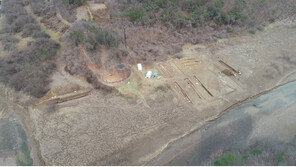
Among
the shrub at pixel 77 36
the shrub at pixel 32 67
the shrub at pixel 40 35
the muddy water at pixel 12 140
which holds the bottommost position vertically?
the muddy water at pixel 12 140

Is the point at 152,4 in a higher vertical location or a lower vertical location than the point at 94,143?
higher

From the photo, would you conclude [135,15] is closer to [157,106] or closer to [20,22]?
[157,106]

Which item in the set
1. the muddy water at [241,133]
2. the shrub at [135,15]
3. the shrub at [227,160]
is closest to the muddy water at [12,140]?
the muddy water at [241,133]

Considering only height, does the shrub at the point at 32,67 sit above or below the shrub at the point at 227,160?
below

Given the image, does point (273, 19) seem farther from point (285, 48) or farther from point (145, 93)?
point (145, 93)

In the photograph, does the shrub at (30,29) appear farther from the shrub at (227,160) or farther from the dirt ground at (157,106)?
the shrub at (227,160)

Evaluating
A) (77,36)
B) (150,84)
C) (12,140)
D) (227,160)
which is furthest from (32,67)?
(227,160)

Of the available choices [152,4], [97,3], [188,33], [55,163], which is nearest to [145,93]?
[55,163]
